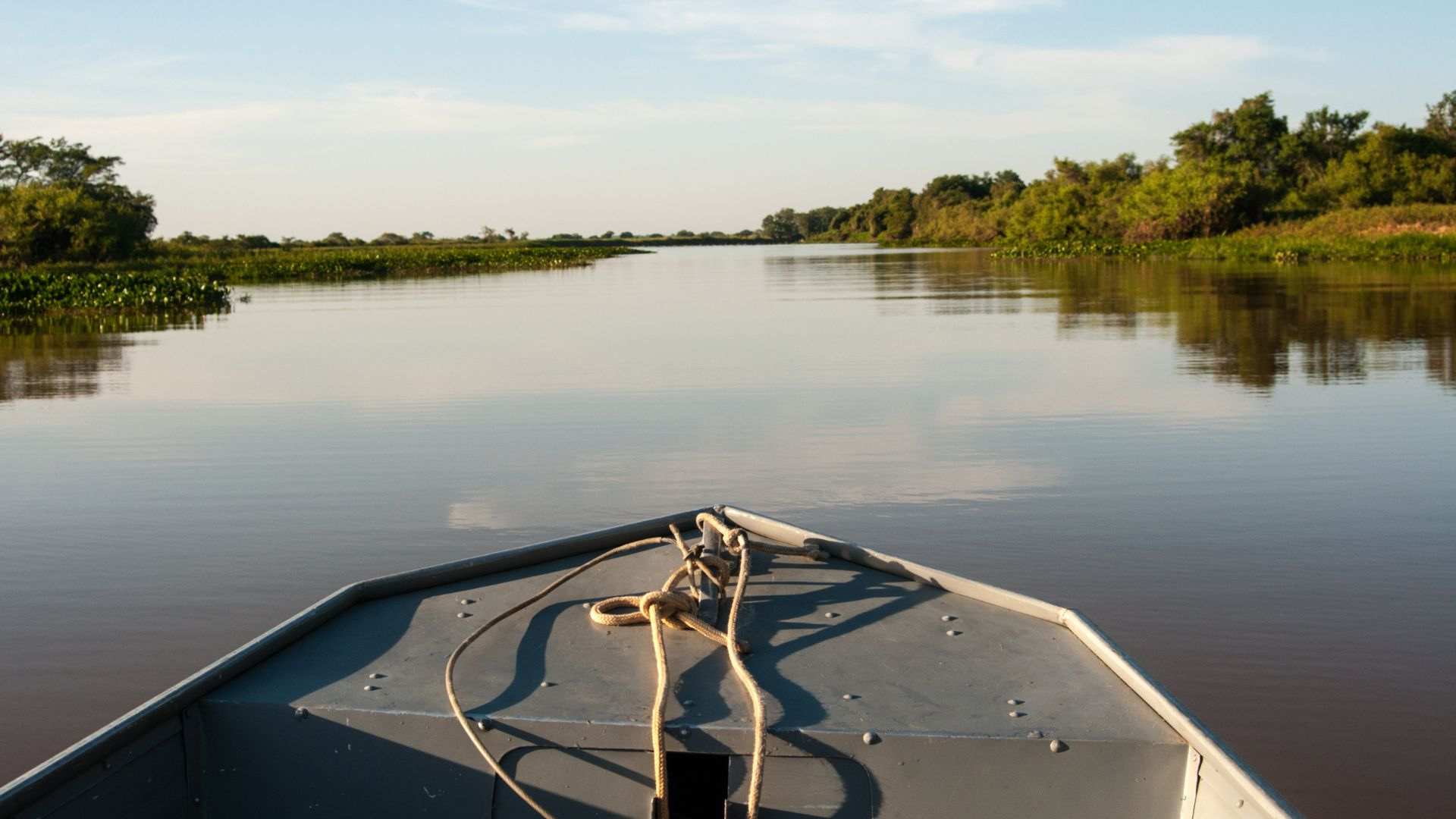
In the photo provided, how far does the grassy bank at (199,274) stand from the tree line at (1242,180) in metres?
28.5

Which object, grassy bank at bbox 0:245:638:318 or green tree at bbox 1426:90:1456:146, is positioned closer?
grassy bank at bbox 0:245:638:318

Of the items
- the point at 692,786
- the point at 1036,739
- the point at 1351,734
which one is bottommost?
the point at 1351,734

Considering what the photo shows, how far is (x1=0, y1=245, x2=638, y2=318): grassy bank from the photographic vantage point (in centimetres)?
2902

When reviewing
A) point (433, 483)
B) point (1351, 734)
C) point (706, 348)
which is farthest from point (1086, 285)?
point (1351, 734)

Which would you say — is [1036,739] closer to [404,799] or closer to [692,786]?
[692,786]

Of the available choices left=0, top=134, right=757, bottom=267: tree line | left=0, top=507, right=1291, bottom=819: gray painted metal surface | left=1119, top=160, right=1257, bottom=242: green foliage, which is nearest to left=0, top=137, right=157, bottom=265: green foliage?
left=0, top=134, right=757, bottom=267: tree line

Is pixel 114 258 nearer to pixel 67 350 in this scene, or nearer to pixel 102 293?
pixel 102 293

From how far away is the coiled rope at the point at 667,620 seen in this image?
2.56 m

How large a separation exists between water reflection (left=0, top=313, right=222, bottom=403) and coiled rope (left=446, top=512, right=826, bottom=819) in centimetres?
1147

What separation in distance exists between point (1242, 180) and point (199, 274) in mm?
43958

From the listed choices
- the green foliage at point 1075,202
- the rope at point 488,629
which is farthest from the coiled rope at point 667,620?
the green foliage at point 1075,202

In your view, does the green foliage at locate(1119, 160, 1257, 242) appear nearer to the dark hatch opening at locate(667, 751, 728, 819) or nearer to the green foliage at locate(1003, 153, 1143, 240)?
the green foliage at locate(1003, 153, 1143, 240)

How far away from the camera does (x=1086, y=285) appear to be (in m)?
32.4

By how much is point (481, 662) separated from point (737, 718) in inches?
27.9
